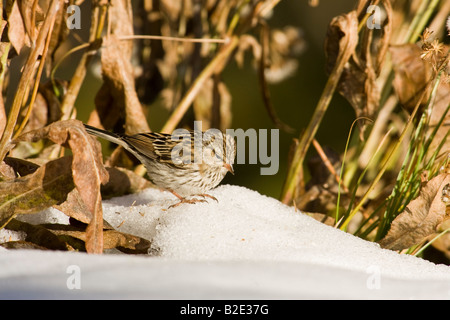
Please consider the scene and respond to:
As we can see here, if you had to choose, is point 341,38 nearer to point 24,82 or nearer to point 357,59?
point 357,59

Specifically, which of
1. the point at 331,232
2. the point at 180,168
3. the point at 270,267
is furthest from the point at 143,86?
the point at 270,267

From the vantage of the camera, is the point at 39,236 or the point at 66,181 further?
the point at 39,236

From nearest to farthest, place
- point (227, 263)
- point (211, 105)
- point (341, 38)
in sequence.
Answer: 1. point (227, 263)
2. point (341, 38)
3. point (211, 105)

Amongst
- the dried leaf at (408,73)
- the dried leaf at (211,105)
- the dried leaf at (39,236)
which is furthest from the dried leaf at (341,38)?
the dried leaf at (39,236)

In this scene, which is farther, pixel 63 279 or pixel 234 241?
pixel 234 241

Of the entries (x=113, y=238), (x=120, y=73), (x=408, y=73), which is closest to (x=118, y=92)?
(x=120, y=73)
